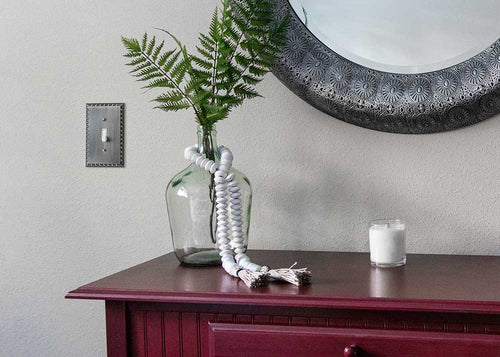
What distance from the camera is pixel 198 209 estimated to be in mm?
1169

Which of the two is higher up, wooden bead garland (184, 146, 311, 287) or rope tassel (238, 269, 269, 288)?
wooden bead garland (184, 146, 311, 287)

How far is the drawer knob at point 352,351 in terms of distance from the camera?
898mm

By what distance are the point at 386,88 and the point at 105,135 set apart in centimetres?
65

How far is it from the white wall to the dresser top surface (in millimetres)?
163

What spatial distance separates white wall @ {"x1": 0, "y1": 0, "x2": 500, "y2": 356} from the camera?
1.32 metres

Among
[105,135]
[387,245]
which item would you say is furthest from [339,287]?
[105,135]

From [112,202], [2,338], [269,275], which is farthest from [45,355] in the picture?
[269,275]

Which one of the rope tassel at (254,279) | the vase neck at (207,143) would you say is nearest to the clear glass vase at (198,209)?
the vase neck at (207,143)

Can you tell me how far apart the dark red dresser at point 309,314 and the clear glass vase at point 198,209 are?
10cm

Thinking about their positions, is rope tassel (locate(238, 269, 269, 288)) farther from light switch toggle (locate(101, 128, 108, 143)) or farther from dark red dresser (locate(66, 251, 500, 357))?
light switch toggle (locate(101, 128, 108, 143))

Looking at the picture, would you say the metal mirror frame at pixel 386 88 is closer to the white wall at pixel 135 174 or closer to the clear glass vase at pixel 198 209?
the white wall at pixel 135 174

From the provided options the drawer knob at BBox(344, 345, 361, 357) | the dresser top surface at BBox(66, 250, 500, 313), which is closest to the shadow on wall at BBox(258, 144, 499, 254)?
the dresser top surface at BBox(66, 250, 500, 313)

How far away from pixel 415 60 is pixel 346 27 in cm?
16

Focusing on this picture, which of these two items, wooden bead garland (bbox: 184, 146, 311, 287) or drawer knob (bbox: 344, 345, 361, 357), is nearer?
drawer knob (bbox: 344, 345, 361, 357)
